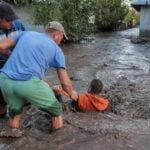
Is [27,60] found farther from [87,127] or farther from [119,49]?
[119,49]

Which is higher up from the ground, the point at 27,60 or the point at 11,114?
the point at 27,60

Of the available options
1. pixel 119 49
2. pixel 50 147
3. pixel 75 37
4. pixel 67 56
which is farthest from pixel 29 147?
pixel 75 37

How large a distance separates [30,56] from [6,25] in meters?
0.78

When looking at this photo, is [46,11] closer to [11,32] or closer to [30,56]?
[11,32]

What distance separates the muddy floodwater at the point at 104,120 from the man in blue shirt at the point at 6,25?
0.99 ft

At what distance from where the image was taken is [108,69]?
32.5ft

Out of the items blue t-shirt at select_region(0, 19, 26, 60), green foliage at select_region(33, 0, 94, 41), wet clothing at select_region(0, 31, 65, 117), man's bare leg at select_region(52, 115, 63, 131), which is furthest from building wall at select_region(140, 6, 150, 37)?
Result: wet clothing at select_region(0, 31, 65, 117)

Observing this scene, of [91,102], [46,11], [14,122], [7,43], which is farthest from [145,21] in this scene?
[7,43]

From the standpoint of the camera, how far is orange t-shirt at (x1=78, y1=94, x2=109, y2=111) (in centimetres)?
566

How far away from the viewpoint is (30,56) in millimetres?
4289

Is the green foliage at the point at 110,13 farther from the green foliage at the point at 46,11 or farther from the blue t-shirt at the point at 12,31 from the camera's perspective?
the blue t-shirt at the point at 12,31

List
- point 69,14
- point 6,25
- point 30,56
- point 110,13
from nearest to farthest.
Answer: point 30,56 < point 6,25 < point 69,14 < point 110,13

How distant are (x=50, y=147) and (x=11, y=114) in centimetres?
70

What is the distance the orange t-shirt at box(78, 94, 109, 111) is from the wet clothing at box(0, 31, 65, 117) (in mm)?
1331
